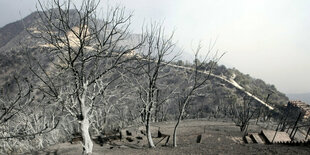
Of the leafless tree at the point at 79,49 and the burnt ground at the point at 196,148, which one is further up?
the leafless tree at the point at 79,49

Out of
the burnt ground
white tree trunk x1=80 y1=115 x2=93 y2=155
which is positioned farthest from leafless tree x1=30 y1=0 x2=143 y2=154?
the burnt ground

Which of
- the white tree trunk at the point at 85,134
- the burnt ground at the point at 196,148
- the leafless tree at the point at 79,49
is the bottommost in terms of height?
the burnt ground at the point at 196,148

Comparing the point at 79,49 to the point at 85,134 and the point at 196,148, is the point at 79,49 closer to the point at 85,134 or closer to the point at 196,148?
the point at 85,134

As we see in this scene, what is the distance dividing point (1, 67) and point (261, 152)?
6621cm

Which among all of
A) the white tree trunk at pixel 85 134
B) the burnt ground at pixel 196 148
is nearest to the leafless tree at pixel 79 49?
the white tree trunk at pixel 85 134

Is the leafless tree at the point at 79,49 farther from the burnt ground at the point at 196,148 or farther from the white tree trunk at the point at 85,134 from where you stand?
the burnt ground at the point at 196,148

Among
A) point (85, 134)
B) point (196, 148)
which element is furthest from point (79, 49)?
point (196, 148)

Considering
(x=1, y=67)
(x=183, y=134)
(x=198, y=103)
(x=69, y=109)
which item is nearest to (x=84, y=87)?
(x=69, y=109)

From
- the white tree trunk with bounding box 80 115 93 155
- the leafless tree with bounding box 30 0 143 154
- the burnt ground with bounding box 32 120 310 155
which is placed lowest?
the burnt ground with bounding box 32 120 310 155

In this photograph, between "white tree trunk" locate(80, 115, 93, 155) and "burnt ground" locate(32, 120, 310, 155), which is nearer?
"white tree trunk" locate(80, 115, 93, 155)

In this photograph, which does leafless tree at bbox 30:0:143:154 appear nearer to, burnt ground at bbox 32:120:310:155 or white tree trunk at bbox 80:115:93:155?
white tree trunk at bbox 80:115:93:155

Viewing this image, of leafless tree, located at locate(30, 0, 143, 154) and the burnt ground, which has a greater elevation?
leafless tree, located at locate(30, 0, 143, 154)

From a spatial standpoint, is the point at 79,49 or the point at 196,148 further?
the point at 196,148

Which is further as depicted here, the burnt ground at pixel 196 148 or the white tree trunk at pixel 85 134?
the burnt ground at pixel 196 148
